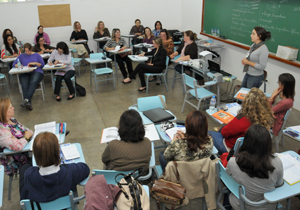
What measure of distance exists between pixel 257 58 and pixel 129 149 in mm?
2984

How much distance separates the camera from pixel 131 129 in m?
2.32

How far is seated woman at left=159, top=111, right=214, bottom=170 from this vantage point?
229 cm

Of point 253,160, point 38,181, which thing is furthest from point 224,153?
Answer: point 38,181

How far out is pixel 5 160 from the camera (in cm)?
279

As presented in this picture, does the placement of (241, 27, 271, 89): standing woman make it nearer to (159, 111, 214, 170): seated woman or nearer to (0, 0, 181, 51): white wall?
(159, 111, 214, 170): seated woman

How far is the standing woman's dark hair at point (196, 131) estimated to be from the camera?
229 centimetres

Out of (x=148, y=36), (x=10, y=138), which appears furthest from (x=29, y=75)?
(x=148, y=36)

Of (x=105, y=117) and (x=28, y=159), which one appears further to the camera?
(x=105, y=117)

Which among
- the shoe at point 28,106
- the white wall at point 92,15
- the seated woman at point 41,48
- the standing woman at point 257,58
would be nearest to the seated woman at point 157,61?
the standing woman at point 257,58

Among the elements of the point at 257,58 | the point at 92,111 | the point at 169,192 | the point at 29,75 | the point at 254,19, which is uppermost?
the point at 254,19

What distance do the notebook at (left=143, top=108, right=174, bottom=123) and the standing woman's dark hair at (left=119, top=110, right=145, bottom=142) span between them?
0.80m

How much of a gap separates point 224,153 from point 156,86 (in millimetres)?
3921

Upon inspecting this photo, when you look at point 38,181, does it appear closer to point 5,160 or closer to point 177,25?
point 5,160

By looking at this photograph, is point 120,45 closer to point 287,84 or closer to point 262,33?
point 262,33
